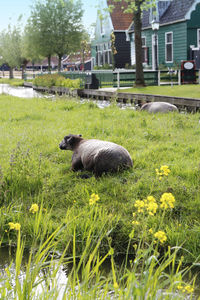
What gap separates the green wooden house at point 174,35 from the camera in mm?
24750

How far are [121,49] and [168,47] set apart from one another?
922 cm

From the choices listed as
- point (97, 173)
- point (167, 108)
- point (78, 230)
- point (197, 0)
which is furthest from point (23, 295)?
point (197, 0)

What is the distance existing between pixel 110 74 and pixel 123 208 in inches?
755

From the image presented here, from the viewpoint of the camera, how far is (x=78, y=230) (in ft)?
12.7

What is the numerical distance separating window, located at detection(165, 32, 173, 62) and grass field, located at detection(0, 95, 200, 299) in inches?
725

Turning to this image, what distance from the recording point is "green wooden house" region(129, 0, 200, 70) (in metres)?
24.8

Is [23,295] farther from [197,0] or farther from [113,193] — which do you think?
[197,0]

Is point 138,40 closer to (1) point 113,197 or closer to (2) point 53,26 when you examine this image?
(1) point 113,197

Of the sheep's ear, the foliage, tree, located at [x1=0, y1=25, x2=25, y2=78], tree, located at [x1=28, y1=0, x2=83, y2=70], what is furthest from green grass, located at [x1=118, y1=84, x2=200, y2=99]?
tree, located at [x1=0, y1=25, x2=25, y2=78]

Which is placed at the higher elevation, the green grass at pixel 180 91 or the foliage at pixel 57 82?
the foliage at pixel 57 82

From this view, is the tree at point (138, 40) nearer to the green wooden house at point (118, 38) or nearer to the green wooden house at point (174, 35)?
the green wooden house at point (174, 35)

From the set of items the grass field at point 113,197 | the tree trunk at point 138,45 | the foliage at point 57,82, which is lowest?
the grass field at point 113,197

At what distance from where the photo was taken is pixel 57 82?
24.8 m

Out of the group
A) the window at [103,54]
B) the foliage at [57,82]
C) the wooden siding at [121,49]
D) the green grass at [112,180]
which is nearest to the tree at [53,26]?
the window at [103,54]
